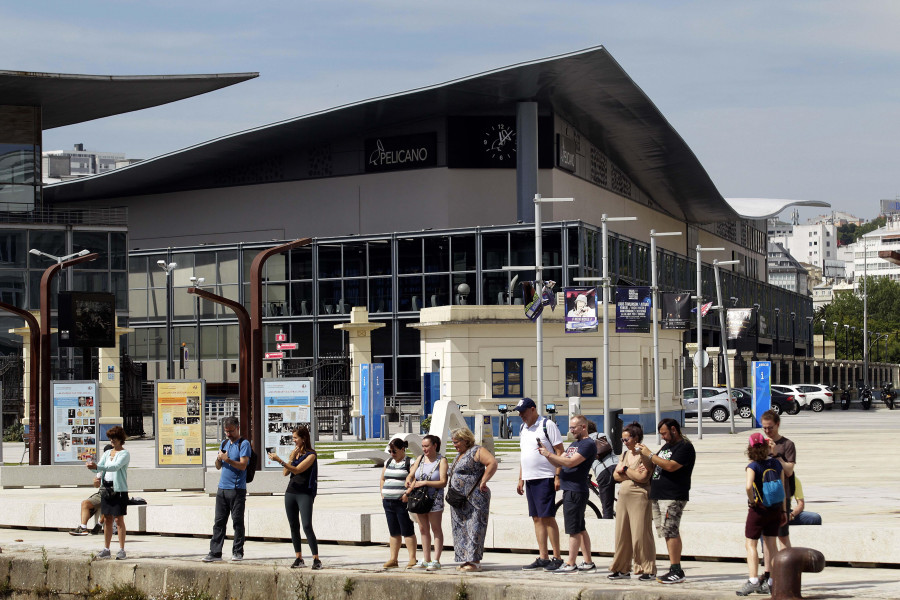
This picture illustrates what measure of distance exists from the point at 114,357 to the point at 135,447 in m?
6.42

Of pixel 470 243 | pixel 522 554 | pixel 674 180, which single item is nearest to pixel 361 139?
pixel 470 243

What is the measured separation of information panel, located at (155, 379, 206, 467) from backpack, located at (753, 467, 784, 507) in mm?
13781

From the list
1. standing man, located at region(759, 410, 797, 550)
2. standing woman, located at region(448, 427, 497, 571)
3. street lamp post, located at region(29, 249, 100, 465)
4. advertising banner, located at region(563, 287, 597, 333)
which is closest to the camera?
standing man, located at region(759, 410, 797, 550)

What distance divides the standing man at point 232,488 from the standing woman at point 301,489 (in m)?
0.82

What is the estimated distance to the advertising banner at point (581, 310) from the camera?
36250mm

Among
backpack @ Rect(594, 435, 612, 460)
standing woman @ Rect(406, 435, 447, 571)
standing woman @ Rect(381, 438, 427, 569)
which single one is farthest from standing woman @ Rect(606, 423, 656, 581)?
backpack @ Rect(594, 435, 612, 460)

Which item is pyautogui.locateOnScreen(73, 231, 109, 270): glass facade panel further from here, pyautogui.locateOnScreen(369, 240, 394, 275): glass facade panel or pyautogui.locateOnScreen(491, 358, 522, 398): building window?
pyautogui.locateOnScreen(491, 358, 522, 398): building window

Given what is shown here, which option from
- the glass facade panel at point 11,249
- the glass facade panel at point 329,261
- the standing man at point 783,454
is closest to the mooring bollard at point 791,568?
the standing man at point 783,454

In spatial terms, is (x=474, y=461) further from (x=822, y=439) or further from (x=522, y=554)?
(x=822, y=439)

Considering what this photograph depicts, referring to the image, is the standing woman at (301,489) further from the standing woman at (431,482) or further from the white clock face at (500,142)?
the white clock face at (500,142)

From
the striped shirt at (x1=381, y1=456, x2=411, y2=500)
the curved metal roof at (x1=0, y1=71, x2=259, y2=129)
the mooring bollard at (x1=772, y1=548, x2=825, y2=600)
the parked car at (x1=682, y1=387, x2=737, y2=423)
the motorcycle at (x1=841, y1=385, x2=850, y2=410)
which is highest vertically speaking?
the curved metal roof at (x1=0, y1=71, x2=259, y2=129)

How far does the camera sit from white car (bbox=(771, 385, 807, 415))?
65.8 metres

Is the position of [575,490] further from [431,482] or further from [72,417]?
[72,417]

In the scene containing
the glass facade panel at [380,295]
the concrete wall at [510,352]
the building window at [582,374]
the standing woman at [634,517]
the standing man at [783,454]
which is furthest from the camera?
the glass facade panel at [380,295]
